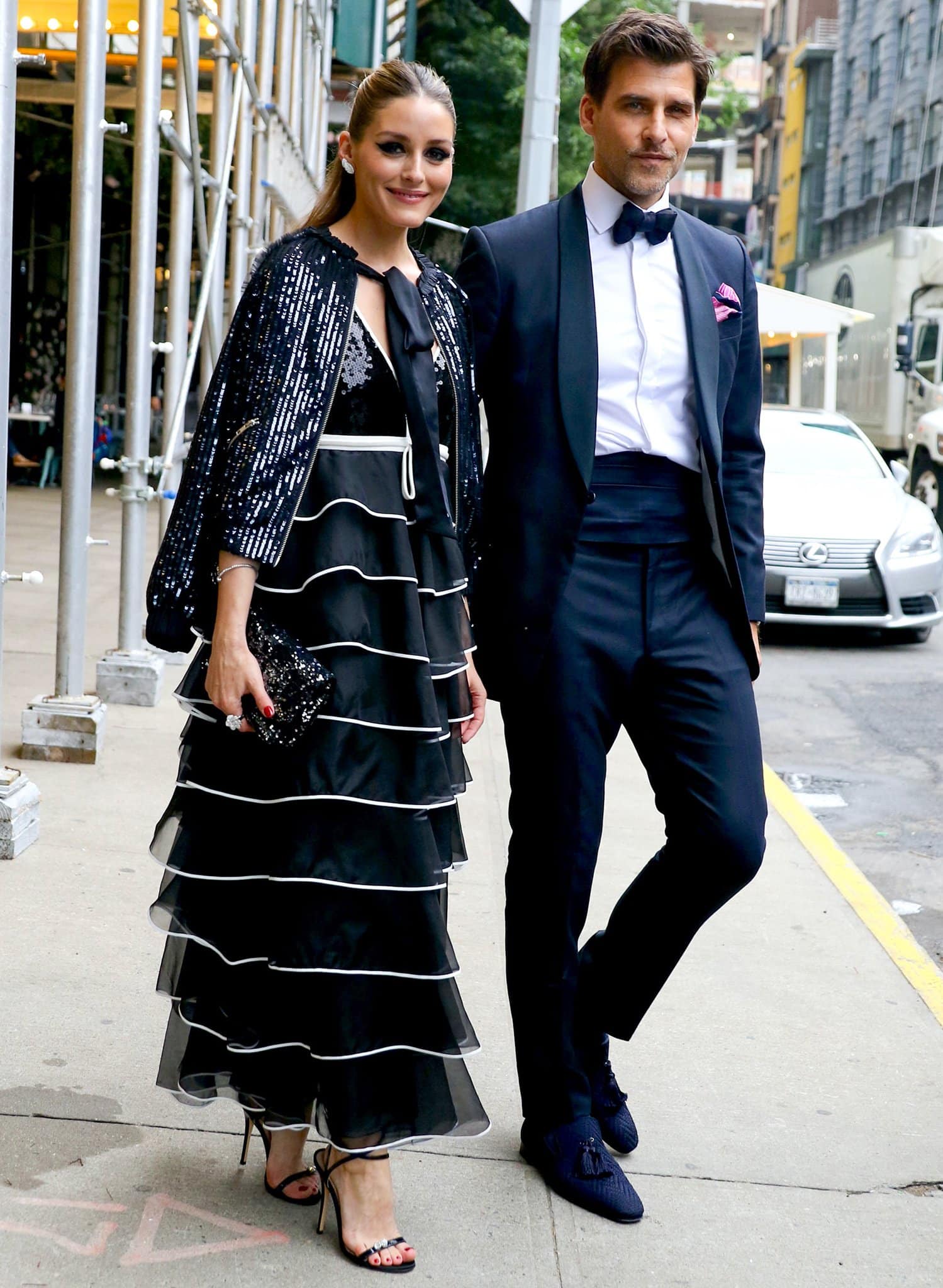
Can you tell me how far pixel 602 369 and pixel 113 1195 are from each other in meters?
1.66

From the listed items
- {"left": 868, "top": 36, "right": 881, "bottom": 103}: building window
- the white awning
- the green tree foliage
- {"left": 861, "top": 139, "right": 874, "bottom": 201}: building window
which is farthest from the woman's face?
{"left": 868, "top": 36, "right": 881, "bottom": 103}: building window

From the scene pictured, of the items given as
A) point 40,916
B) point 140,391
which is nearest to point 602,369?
point 40,916

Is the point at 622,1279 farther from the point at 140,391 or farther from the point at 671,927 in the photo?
the point at 140,391

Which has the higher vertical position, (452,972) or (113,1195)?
(452,972)

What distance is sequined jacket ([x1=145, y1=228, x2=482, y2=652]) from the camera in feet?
7.94

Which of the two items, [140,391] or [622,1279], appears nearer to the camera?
[622,1279]

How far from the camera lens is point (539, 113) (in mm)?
12906

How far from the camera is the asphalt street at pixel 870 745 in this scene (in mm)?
5570

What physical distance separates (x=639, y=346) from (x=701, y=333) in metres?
0.11

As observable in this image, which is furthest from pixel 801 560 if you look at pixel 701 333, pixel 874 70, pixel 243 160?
pixel 874 70

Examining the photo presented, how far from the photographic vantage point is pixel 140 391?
6.32 m

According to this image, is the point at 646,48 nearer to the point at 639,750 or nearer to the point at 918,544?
the point at 639,750

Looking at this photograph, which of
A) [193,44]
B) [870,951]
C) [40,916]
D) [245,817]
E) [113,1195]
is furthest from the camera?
[193,44]

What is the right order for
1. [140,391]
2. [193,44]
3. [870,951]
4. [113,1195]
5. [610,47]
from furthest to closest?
[193,44], [140,391], [870,951], [610,47], [113,1195]
